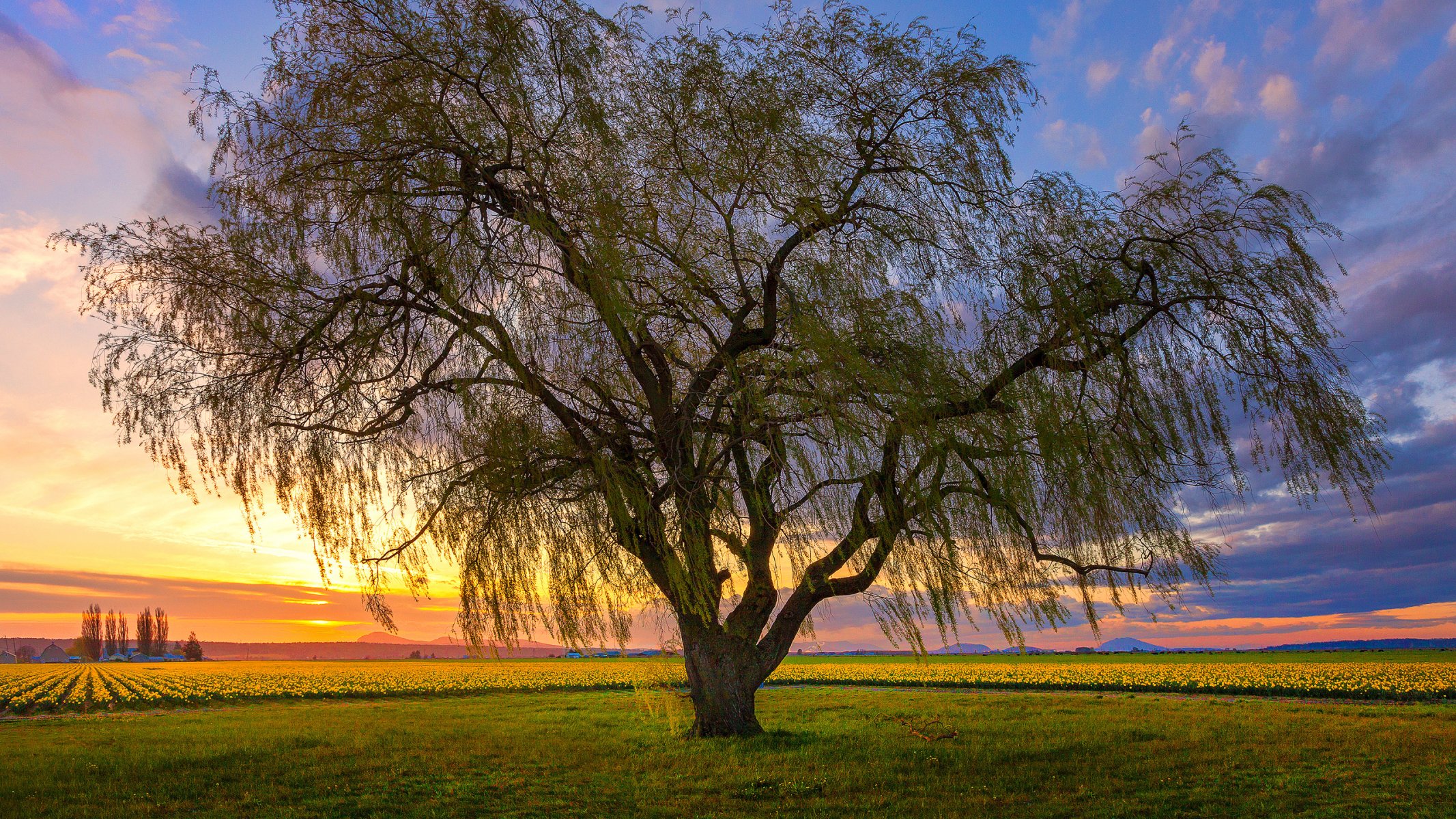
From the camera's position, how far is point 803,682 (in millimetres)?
34656

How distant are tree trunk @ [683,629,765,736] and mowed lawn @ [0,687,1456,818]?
1.27ft

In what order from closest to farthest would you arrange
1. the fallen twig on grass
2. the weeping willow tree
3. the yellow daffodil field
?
the weeping willow tree, the fallen twig on grass, the yellow daffodil field

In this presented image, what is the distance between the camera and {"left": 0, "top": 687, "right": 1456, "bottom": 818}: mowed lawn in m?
8.31

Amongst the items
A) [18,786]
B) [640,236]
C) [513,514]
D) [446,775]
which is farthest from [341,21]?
[18,786]

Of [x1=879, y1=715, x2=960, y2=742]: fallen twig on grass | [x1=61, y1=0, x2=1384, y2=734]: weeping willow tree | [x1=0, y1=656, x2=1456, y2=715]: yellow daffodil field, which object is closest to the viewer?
[x1=61, y1=0, x2=1384, y2=734]: weeping willow tree

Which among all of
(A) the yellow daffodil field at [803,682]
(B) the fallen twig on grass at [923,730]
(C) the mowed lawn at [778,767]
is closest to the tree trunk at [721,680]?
(C) the mowed lawn at [778,767]

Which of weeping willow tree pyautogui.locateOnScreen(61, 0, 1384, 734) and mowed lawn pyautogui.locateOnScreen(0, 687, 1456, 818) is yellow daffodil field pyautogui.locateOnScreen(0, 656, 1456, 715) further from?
weeping willow tree pyautogui.locateOnScreen(61, 0, 1384, 734)

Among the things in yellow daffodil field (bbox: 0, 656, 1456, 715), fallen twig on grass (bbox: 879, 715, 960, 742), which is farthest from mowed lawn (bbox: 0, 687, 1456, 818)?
yellow daffodil field (bbox: 0, 656, 1456, 715)

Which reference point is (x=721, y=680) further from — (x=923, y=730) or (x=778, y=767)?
(x=923, y=730)

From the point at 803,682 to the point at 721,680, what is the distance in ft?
81.7

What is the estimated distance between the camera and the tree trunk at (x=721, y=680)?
11.3 metres

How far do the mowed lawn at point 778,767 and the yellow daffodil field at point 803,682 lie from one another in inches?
272

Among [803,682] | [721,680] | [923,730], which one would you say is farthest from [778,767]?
[803,682]

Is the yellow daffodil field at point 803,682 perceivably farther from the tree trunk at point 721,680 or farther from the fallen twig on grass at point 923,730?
the tree trunk at point 721,680
